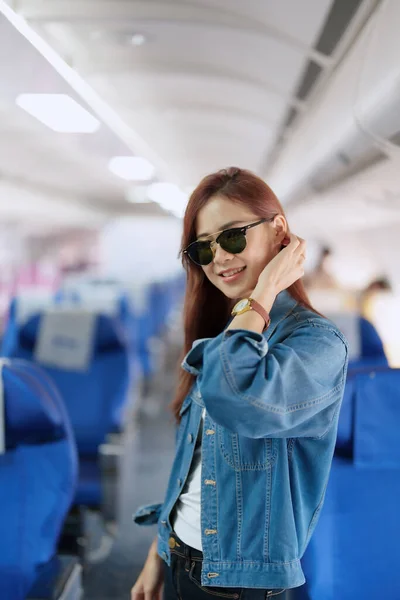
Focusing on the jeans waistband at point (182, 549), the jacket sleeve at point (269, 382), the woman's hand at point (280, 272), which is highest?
the woman's hand at point (280, 272)

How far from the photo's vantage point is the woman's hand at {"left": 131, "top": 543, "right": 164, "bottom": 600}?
63.6 inches

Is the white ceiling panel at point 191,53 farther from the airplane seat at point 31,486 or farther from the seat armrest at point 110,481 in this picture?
the seat armrest at point 110,481

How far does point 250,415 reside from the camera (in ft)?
3.81

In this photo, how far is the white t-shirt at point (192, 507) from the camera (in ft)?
4.60

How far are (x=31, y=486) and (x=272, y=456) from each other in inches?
37.0

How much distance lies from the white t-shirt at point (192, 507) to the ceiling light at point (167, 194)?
6.45 metres

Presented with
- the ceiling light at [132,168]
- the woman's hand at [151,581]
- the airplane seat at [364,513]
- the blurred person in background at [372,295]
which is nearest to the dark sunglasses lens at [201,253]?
the airplane seat at [364,513]

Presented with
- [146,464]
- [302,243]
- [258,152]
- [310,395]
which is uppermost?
[258,152]

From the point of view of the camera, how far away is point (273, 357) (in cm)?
117

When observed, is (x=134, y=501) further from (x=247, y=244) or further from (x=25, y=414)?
(x=247, y=244)

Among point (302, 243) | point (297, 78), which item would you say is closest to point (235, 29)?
point (297, 78)

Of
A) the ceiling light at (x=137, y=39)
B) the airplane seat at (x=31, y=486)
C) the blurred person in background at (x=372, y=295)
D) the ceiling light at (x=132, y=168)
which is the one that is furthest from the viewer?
the blurred person in background at (x=372, y=295)

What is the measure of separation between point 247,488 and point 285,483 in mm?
81

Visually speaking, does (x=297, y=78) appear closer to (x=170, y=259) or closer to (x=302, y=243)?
(x=302, y=243)
